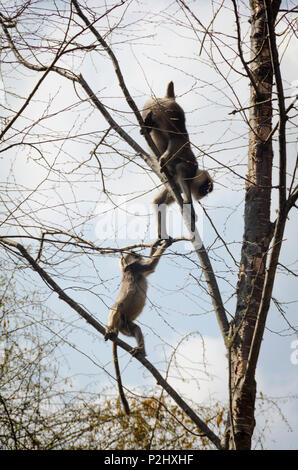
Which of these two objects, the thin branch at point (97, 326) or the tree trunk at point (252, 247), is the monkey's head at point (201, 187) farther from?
the thin branch at point (97, 326)

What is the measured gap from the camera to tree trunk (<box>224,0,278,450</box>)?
14.9 feet

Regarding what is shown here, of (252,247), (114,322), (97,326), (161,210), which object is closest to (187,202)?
(161,210)

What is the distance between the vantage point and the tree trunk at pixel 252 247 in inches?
179

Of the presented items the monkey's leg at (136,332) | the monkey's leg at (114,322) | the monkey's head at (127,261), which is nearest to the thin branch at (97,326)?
the monkey's leg at (136,332)

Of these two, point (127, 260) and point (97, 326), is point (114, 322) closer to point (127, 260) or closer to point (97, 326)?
point (127, 260)

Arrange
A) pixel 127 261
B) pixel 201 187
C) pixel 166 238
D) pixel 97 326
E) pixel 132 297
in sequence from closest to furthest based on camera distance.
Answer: pixel 97 326 → pixel 166 238 → pixel 132 297 → pixel 201 187 → pixel 127 261

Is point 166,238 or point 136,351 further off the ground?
point 166,238

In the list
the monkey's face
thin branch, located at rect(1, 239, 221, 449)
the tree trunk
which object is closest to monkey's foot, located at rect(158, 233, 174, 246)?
the monkey's face

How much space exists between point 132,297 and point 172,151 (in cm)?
214

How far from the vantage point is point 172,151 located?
7.34 metres

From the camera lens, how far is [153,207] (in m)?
7.73

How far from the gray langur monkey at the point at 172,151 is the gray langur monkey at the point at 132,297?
73cm

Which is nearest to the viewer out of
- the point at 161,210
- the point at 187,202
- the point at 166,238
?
the point at 187,202
